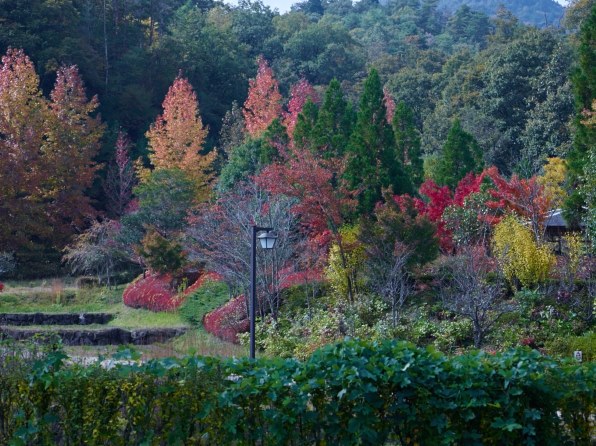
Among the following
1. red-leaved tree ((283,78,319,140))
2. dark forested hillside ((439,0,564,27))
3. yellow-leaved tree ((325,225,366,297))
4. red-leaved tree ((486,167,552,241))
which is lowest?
yellow-leaved tree ((325,225,366,297))

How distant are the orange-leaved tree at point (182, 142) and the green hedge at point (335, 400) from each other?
74.9 ft

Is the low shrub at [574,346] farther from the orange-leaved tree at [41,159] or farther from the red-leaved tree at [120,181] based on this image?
the red-leaved tree at [120,181]

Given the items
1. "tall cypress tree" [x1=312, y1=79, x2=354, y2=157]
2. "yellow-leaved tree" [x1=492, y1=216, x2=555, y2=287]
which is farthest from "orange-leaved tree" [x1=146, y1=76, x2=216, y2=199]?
"yellow-leaved tree" [x1=492, y1=216, x2=555, y2=287]

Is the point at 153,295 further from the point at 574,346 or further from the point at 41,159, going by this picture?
the point at 574,346

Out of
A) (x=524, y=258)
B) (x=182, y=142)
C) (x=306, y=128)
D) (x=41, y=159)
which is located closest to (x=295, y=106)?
(x=182, y=142)

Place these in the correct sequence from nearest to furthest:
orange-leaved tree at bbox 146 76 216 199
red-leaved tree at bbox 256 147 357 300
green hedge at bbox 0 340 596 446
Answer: green hedge at bbox 0 340 596 446 → red-leaved tree at bbox 256 147 357 300 → orange-leaved tree at bbox 146 76 216 199

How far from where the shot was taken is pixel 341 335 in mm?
14969

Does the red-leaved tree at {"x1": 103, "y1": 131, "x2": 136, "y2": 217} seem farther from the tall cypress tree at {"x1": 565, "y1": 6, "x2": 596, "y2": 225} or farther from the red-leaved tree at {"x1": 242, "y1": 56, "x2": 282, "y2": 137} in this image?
the tall cypress tree at {"x1": 565, "y1": 6, "x2": 596, "y2": 225}

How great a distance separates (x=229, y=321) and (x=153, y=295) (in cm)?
508

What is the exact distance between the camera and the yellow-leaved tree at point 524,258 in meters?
15.6

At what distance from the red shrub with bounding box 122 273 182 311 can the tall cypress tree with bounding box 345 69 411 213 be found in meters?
6.18

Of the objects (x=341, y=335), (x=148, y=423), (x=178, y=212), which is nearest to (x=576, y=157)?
(x=341, y=335)

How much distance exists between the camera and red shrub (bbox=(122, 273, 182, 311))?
2238 centimetres

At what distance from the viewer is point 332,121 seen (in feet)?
75.0
